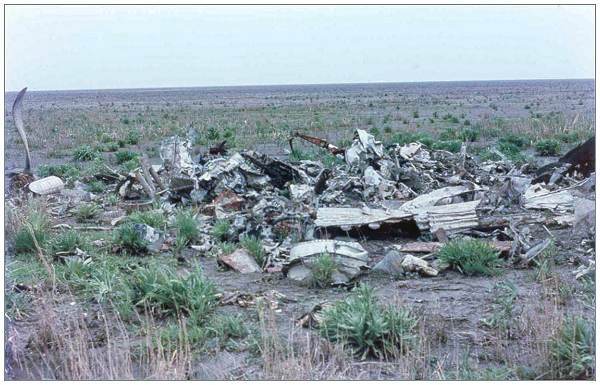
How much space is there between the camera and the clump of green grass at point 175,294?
548 cm

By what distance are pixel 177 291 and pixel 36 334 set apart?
1.16m

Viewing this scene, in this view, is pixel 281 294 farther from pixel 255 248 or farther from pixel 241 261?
pixel 255 248

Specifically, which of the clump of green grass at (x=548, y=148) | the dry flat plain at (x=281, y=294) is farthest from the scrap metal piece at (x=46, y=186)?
the clump of green grass at (x=548, y=148)

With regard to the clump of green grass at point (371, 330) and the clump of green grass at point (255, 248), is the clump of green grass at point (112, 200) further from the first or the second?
the clump of green grass at point (371, 330)

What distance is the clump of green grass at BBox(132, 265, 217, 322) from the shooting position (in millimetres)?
5477

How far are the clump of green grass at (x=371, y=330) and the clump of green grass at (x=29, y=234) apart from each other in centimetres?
409

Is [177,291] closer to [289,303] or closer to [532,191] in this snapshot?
[289,303]

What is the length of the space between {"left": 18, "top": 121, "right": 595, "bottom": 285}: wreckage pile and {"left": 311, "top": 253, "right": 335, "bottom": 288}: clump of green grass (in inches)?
2.4

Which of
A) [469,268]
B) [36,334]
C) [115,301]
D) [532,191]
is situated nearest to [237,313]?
[115,301]

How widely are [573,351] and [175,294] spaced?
312 centimetres

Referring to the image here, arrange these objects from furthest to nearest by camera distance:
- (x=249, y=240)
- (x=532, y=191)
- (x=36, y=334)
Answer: (x=532, y=191) → (x=249, y=240) → (x=36, y=334)

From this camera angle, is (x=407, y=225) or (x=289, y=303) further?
(x=407, y=225)

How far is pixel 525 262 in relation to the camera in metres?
A: 6.82

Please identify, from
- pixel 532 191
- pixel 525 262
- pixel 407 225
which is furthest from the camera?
pixel 532 191
